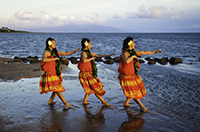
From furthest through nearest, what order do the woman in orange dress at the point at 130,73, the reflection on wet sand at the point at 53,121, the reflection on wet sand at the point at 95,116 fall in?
the woman in orange dress at the point at 130,73 → the reflection on wet sand at the point at 95,116 → the reflection on wet sand at the point at 53,121

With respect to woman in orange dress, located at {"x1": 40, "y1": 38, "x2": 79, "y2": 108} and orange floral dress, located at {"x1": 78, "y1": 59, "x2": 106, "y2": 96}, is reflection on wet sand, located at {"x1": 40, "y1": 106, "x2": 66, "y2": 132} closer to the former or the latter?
woman in orange dress, located at {"x1": 40, "y1": 38, "x2": 79, "y2": 108}

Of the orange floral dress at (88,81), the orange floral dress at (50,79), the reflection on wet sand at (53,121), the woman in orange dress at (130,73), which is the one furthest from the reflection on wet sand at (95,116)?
the orange floral dress at (50,79)

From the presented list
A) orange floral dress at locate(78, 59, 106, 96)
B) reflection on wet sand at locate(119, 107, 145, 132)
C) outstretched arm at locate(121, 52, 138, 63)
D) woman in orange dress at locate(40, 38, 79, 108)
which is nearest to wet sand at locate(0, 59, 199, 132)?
reflection on wet sand at locate(119, 107, 145, 132)

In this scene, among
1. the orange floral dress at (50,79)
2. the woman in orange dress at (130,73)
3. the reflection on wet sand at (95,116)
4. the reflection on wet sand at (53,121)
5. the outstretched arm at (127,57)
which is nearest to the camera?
the reflection on wet sand at (53,121)

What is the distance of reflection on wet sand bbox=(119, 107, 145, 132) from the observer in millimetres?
4613

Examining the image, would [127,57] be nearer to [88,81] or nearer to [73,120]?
[88,81]

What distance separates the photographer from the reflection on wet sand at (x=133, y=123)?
4.61m

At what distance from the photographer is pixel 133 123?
4.97m

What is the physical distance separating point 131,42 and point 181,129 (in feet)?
8.29

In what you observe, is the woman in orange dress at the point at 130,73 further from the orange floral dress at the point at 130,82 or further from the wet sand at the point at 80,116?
the wet sand at the point at 80,116

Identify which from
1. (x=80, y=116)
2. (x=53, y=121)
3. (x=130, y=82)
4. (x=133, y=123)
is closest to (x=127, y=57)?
(x=130, y=82)

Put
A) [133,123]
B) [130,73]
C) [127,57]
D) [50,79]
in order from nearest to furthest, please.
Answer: [133,123], [127,57], [130,73], [50,79]

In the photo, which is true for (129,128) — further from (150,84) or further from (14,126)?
(150,84)

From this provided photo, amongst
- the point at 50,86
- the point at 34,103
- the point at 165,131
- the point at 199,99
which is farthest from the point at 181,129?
the point at 34,103
